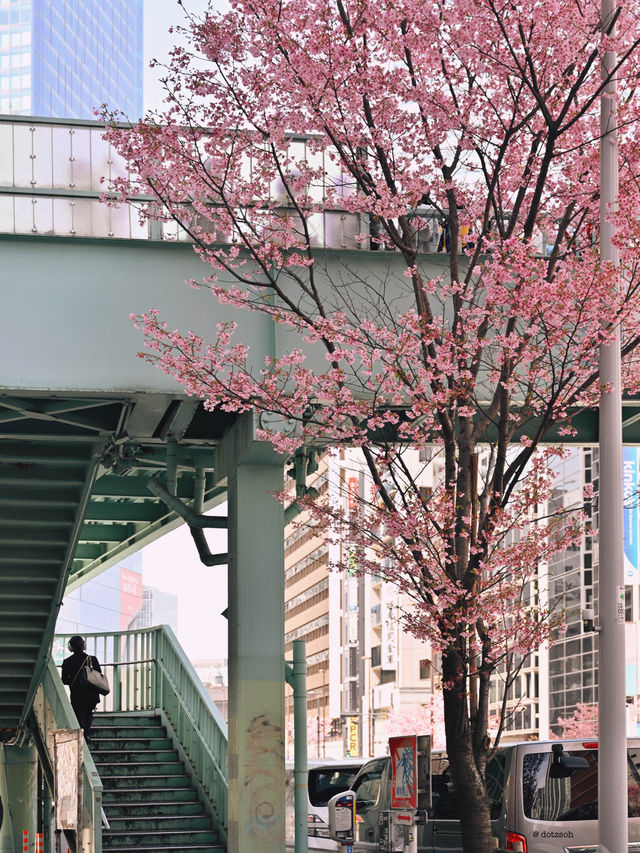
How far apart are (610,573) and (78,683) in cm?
916

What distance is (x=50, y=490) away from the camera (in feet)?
54.7

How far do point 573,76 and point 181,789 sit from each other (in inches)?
385

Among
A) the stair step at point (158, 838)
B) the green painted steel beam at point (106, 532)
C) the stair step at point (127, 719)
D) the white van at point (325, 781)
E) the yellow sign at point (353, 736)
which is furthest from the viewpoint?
the yellow sign at point (353, 736)

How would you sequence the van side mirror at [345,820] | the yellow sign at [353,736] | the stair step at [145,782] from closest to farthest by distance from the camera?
the van side mirror at [345,820] < the stair step at [145,782] < the yellow sign at [353,736]

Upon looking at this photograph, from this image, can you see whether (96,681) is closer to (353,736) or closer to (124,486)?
(124,486)

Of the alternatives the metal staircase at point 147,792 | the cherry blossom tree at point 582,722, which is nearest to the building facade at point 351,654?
the cherry blossom tree at point 582,722

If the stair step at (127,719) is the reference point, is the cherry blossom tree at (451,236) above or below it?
above

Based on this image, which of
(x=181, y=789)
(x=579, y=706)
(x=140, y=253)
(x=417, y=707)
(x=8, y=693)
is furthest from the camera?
(x=417, y=707)

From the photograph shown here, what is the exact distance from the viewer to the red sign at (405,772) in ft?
32.0

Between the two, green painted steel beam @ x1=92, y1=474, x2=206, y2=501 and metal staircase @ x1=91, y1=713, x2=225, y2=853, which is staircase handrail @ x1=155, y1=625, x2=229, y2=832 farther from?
green painted steel beam @ x1=92, y1=474, x2=206, y2=501

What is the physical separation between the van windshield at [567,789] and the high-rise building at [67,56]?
12369 cm

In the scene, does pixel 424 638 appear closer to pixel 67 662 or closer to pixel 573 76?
pixel 573 76

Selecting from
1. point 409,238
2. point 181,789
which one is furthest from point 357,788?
point 409,238

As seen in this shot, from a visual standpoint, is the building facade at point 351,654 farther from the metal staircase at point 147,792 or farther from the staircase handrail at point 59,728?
the metal staircase at point 147,792
